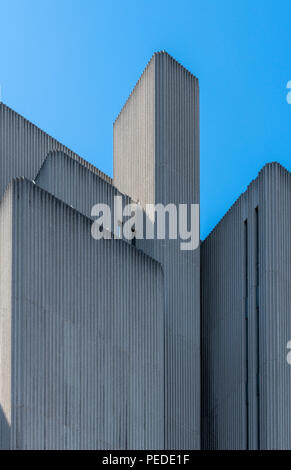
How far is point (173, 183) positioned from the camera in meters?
27.8

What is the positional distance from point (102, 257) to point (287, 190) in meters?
8.68

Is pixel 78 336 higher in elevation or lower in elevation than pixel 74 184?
lower

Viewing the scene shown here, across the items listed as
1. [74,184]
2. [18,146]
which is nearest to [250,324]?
[74,184]

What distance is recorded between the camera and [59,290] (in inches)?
804

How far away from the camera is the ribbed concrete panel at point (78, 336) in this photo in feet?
63.0

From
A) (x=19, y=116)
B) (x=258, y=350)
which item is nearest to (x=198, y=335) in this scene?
(x=258, y=350)

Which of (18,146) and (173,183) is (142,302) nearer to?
(173,183)

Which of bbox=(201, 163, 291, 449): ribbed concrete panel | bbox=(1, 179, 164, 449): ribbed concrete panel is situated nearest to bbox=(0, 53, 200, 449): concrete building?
bbox=(1, 179, 164, 449): ribbed concrete panel

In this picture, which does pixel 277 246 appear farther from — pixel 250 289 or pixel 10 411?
pixel 10 411

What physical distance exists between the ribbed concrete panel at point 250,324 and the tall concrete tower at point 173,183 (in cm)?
144

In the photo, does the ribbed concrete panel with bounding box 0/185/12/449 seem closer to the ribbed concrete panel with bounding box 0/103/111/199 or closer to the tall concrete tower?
the tall concrete tower

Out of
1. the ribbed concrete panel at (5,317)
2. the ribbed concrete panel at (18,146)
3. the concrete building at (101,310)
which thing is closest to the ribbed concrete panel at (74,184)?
the concrete building at (101,310)

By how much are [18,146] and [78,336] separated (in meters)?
15.3
